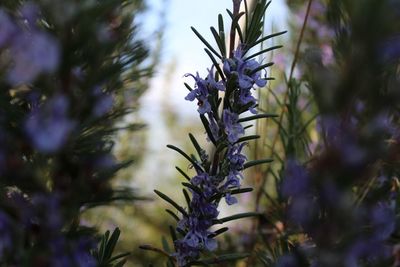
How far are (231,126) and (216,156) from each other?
3 centimetres

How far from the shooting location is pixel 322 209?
11.8 inches

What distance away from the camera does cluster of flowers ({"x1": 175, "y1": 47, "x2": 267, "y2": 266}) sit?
44 cm

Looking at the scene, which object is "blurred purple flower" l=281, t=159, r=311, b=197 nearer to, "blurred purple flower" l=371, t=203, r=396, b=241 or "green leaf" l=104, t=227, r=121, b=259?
"blurred purple flower" l=371, t=203, r=396, b=241

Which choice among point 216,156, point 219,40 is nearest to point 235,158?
point 216,156

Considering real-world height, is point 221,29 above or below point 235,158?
above

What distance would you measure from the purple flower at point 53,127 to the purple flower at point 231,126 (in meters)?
0.15

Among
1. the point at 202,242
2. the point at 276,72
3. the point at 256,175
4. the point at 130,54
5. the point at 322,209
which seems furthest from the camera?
the point at 276,72

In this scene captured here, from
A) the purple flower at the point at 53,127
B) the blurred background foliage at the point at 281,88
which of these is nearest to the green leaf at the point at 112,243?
the blurred background foliage at the point at 281,88

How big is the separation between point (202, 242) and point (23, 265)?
16 cm

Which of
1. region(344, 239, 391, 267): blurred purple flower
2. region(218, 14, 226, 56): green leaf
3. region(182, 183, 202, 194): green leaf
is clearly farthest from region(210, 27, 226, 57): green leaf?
region(344, 239, 391, 267): blurred purple flower

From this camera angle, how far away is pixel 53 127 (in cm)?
33

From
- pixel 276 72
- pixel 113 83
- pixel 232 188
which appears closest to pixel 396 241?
pixel 232 188

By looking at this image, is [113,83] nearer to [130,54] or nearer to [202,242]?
[130,54]

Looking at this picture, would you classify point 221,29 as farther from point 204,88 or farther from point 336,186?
point 336,186
